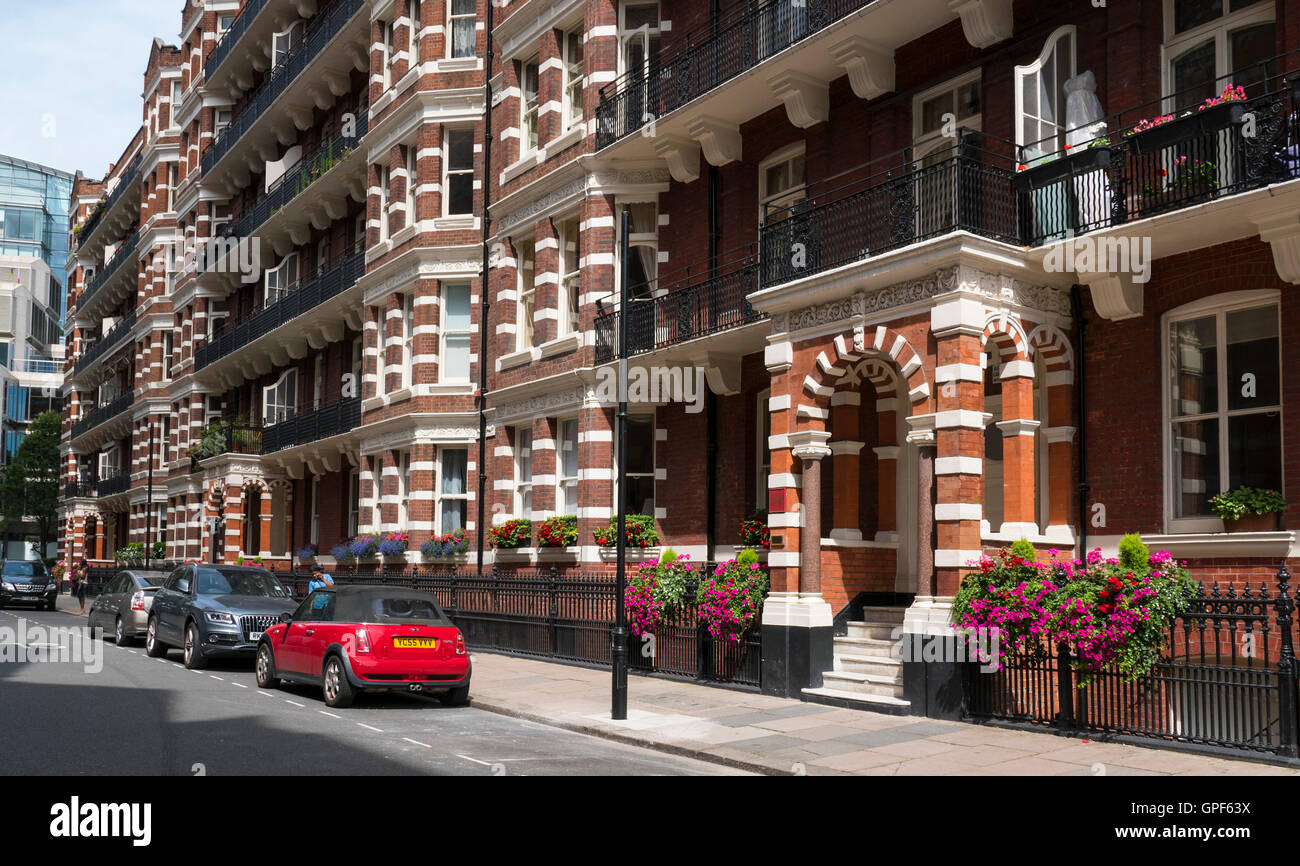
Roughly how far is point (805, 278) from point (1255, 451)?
5790 mm

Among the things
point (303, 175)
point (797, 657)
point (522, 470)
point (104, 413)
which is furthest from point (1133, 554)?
point (104, 413)

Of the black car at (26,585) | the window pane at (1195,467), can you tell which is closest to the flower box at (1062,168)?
the window pane at (1195,467)

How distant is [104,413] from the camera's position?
60406 mm

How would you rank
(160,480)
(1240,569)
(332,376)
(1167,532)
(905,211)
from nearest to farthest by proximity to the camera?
1. (1240,569)
2. (1167,532)
3. (905,211)
4. (332,376)
5. (160,480)

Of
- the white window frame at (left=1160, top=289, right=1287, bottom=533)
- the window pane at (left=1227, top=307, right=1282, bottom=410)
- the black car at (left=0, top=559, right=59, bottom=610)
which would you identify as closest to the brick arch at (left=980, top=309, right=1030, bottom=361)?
the white window frame at (left=1160, top=289, right=1287, bottom=533)

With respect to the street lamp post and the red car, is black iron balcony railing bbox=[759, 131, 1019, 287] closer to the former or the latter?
the street lamp post

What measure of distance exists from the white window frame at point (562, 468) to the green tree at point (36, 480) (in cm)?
6060

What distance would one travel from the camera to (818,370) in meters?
15.9

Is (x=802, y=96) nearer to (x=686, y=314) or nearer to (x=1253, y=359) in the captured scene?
(x=686, y=314)

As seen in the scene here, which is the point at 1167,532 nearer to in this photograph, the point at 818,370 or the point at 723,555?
the point at 818,370

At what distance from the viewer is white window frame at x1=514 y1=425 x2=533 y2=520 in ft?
80.5

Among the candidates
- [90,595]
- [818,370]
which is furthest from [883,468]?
[90,595]

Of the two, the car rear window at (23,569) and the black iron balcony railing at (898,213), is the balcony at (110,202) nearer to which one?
the car rear window at (23,569)
